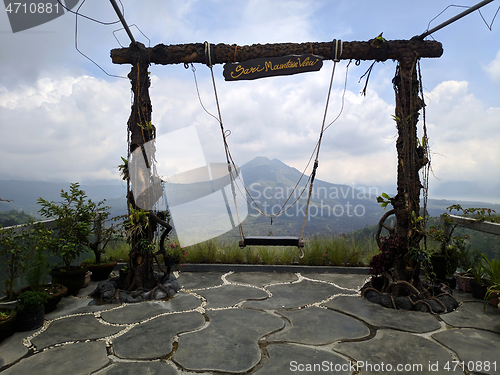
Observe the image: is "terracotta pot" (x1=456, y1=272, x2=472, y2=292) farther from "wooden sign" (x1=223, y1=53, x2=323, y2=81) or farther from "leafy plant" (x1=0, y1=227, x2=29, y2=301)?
"leafy plant" (x1=0, y1=227, x2=29, y2=301)

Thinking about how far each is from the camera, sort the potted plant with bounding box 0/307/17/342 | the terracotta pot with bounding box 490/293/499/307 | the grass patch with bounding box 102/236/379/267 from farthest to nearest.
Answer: the grass patch with bounding box 102/236/379/267
the terracotta pot with bounding box 490/293/499/307
the potted plant with bounding box 0/307/17/342

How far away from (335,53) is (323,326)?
3.05 metres

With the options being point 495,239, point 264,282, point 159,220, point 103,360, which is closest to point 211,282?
point 264,282

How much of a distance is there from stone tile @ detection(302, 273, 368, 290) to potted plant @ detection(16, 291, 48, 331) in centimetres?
324

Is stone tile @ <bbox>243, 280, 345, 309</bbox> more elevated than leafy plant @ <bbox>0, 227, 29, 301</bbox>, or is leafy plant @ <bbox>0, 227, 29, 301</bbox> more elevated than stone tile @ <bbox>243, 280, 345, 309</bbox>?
leafy plant @ <bbox>0, 227, 29, 301</bbox>

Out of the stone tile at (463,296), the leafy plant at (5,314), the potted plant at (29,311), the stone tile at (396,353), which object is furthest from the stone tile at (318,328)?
the leafy plant at (5,314)

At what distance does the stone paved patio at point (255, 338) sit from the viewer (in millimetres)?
2049

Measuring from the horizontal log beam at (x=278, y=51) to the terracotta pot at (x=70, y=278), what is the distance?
2.64m

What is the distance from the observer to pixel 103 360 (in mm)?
2121

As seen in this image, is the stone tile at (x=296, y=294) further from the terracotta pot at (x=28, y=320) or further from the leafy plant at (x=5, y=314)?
the leafy plant at (x=5, y=314)

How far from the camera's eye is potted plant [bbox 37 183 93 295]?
11.6 ft

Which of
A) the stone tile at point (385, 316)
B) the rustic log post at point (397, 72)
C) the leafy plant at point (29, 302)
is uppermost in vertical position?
the rustic log post at point (397, 72)

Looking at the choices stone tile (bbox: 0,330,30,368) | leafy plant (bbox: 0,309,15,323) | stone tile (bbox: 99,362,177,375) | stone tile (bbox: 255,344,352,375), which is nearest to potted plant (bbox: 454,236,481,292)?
stone tile (bbox: 255,344,352,375)

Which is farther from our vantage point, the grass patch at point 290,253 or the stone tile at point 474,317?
the grass patch at point 290,253
